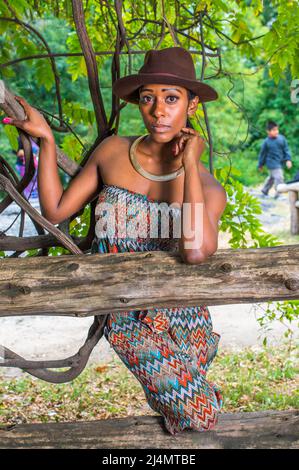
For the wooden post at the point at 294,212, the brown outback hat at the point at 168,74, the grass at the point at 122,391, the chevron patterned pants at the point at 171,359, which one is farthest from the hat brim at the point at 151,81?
the wooden post at the point at 294,212

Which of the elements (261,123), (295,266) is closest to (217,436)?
(295,266)

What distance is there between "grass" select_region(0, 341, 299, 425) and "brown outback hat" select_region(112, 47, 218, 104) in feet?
7.87

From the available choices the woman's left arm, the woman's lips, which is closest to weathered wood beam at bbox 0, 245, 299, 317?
the woman's left arm

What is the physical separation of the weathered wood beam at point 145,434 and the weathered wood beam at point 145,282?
534mm

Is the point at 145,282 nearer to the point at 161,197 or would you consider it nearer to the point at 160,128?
the point at 161,197

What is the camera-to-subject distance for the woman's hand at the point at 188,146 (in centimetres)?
213

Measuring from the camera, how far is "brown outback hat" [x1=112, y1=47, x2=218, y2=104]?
7.17ft

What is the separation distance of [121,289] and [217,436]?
0.66m

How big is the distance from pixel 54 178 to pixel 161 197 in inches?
13.7

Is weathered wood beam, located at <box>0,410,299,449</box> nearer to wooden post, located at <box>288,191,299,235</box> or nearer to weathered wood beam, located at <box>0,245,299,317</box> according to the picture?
weathered wood beam, located at <box>0,245,299,317</box>

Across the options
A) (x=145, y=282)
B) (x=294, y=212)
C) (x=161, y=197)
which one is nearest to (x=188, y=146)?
(x=161, y=197)

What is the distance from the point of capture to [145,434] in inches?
97.7

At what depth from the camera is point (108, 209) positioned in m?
2.32

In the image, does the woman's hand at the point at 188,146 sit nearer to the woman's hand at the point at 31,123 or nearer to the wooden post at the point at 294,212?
the woman's hand at the point at 31,123
